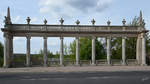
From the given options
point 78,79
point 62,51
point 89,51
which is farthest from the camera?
point 89,51

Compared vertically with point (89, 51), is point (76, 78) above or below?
below

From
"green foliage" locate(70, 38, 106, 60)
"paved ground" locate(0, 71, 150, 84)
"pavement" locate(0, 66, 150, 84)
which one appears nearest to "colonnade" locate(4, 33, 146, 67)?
"pavement" locate(0, 66, 150, 84)

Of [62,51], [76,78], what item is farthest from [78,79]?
[62,51]

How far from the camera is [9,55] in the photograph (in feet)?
106

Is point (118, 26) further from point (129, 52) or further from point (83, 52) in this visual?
point (83, 52)

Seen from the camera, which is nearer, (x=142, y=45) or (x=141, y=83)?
(x=141, y=83)

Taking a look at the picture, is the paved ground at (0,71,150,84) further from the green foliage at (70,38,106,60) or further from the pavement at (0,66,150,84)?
the green foliage at (70,38,106,60)

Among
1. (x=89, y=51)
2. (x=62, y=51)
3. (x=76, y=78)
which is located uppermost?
(x=62, y=51)

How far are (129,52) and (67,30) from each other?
75.3 feet

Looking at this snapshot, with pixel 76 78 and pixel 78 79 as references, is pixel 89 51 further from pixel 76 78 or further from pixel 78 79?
pixel 78 79

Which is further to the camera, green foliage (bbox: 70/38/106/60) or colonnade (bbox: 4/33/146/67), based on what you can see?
green foliage (bbox: 70/38/106/60)

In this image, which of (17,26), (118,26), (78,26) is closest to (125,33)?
(118,26)

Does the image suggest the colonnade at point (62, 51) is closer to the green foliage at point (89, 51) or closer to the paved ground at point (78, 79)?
the paved ground at point (78, 79)

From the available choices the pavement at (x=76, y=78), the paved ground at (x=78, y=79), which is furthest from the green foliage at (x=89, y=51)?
the paved ground at (x=78, y=79)
